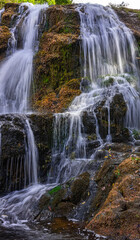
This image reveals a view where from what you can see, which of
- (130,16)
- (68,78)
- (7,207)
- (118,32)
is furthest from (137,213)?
(130,16)

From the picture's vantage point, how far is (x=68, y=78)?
38.1 ft

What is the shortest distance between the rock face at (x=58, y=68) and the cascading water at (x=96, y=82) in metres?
0.50

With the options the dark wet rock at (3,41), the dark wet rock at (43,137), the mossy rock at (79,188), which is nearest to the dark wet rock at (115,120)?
the dark wet rock at (43,137)

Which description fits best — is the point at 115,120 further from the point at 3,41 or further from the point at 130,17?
the point at 130,17

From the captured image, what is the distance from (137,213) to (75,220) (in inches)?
55.4

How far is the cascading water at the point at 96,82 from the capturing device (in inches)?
290

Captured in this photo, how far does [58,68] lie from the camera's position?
39.0 ft

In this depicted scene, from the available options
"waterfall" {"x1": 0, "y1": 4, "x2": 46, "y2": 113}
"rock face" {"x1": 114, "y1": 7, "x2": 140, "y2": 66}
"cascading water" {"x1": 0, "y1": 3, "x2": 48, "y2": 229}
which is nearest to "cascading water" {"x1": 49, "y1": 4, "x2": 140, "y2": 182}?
"rock face" {"x1": 114, "y1": 7, "x2": 140, "y2": 66}

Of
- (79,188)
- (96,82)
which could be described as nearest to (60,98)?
(96,82)

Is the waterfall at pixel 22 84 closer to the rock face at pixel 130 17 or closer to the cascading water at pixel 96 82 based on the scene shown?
the cascading water at pixel 96 82

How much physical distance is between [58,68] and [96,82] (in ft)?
7.25


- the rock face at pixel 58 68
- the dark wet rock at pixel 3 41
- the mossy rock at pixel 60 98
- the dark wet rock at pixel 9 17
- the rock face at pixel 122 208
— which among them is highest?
the dark wet rock at pixel 9 17

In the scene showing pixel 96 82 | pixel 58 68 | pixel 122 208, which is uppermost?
pixel 58 68

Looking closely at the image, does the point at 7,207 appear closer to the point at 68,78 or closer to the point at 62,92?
the point at 62,92
